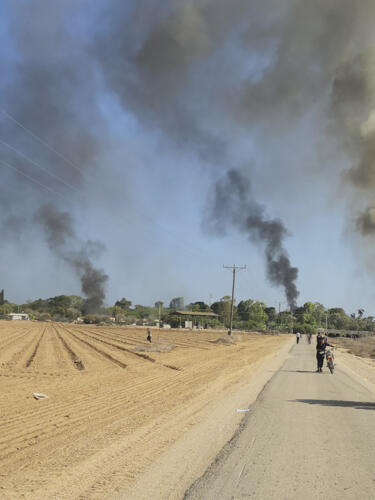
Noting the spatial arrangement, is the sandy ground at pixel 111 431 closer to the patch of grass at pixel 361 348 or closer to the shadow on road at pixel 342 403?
the shadow on road at pixel 342 403

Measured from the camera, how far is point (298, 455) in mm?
6754

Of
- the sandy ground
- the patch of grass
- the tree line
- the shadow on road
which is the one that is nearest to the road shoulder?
the sandy ground

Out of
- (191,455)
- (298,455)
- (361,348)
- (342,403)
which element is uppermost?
(361,348)

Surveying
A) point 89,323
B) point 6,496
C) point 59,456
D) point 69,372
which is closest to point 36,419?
point 59,456

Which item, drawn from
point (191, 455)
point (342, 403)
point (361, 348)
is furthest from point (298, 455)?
point (361, 348)

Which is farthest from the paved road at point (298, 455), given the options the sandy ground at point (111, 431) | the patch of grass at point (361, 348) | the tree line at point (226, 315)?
the tree line at point (226, 315)

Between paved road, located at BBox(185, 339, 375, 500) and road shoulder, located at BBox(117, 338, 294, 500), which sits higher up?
paved road, located at BBox(185, 339, 375, 500)

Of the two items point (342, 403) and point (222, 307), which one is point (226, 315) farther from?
point (342, 403)

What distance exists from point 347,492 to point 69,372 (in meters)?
14.7

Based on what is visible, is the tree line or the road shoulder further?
the tree line

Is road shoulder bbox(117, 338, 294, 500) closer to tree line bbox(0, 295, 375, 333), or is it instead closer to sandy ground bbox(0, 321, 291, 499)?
sandy ground bbox(0, 321, 291, 499)

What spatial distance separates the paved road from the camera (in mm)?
5309

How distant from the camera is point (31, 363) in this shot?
21656 millimetres

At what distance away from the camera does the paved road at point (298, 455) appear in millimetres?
5309
